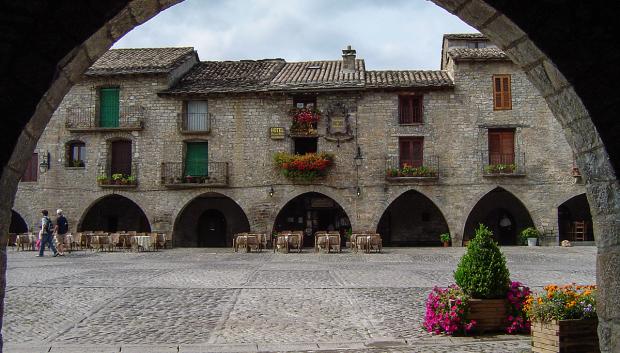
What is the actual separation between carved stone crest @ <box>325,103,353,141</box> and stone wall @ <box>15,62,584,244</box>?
0.96 feet

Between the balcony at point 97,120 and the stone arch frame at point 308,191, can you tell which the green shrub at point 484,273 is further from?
the balcony at point 97,120

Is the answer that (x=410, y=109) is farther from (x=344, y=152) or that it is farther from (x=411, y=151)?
(x=344, y=152)

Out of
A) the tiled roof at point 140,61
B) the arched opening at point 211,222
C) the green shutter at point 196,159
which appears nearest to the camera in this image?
the green shutter at point 196,159

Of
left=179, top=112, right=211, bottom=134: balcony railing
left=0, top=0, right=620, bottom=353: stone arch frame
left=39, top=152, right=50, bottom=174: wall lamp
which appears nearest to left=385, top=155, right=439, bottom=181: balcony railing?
left=179, top=112, right=211, bottom=134: balcony railing

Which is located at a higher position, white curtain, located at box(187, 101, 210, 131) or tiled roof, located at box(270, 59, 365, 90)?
tiled roof, located at box(270, 59, 365, 90)

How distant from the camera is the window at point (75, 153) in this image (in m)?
25.9

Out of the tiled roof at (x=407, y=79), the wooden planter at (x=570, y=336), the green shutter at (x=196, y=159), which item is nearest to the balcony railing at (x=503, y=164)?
the tiled roof at (x=407, y=79)

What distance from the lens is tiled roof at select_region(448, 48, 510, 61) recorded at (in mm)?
24422

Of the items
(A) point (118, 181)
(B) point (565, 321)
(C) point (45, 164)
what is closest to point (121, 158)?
(A) point (118, 181)

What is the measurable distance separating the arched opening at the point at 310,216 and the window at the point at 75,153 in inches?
392

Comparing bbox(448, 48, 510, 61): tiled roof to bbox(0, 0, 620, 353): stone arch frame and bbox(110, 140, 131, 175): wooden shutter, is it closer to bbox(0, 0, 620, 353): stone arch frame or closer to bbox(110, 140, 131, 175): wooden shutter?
bbox(110, 140, 131, 175): wooden shutter

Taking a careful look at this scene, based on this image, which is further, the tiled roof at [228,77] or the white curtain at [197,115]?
the white curtain at [197,115]

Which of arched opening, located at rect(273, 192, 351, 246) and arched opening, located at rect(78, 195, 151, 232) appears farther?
arched opening, located at rect(78, 195, 151, 232)

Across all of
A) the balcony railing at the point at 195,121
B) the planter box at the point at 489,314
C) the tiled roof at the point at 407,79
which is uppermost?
the tiled roof at the point at 407,79
